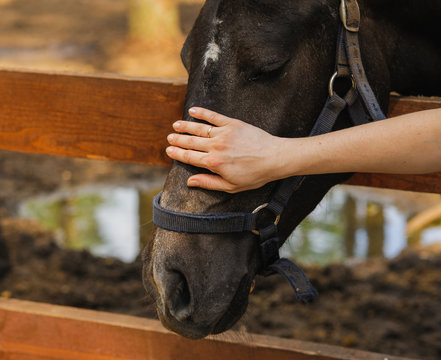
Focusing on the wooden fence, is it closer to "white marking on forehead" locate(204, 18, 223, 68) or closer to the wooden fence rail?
the wooden fence rail

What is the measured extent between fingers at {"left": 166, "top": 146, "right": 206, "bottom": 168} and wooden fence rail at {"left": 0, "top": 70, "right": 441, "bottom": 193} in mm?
522

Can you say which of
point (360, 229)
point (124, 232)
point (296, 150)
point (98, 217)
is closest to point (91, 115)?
point (296, 150)

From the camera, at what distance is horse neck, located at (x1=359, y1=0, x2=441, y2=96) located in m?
1.93

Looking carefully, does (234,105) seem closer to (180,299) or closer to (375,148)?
(375,148)

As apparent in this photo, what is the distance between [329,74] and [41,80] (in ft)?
3.78

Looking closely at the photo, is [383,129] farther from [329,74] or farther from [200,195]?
[200,195]

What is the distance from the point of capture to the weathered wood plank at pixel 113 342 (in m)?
2.01

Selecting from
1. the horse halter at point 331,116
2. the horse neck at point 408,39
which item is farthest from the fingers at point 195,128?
A: the horse neck at point 408,39

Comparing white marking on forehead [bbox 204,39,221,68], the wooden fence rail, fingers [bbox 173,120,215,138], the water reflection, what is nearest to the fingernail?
fingers [bbox 173,120,215,138]

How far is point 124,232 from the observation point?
5727 millimetres

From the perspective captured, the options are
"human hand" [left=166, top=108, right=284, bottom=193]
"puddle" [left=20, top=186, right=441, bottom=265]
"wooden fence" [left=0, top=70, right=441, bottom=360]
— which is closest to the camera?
"human hand" [left=166, top=108, right=284, bottom=193]

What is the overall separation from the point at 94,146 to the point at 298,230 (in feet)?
11.8

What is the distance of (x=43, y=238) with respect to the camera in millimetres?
5176

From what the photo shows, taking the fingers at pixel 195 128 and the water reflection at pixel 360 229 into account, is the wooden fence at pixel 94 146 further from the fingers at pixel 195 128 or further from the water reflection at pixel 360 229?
the water reflection at pixel 360 229
